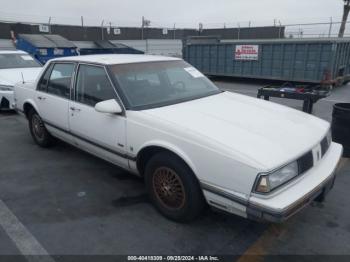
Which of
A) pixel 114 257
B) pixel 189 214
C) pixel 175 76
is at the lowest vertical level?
pixel 114 257

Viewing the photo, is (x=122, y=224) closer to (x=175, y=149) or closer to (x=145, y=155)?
(x=145, y=155)

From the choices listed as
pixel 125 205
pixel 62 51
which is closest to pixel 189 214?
pixel 125 205

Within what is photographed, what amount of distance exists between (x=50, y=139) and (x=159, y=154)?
109 inches

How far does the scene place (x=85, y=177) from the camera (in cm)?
421

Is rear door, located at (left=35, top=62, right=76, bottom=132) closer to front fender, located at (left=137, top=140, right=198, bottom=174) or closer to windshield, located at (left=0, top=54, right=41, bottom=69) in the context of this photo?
front fender, located at (left=137, top=140, right=198, bottom=174)

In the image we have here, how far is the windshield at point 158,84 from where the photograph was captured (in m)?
3.43

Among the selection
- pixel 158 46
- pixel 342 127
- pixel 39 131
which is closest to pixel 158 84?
pixel 39 131

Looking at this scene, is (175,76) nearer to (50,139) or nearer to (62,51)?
(50,139)

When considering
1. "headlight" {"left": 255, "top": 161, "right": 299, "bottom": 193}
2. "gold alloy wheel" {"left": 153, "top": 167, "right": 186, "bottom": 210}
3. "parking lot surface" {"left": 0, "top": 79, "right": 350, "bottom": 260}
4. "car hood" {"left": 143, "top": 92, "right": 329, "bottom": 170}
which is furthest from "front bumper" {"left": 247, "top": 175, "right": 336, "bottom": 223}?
"gold alloy wheel" {"left": 153, "top": 167, "right": 186, "bottom": 210}

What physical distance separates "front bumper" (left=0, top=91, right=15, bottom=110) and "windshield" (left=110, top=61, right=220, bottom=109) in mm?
4641

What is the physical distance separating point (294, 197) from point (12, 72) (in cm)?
766

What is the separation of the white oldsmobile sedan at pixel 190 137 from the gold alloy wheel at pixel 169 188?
0.04ft

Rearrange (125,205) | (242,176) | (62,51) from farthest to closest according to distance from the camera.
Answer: (62,51), (125,205), (242,176)

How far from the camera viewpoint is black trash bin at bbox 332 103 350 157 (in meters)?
4.79
